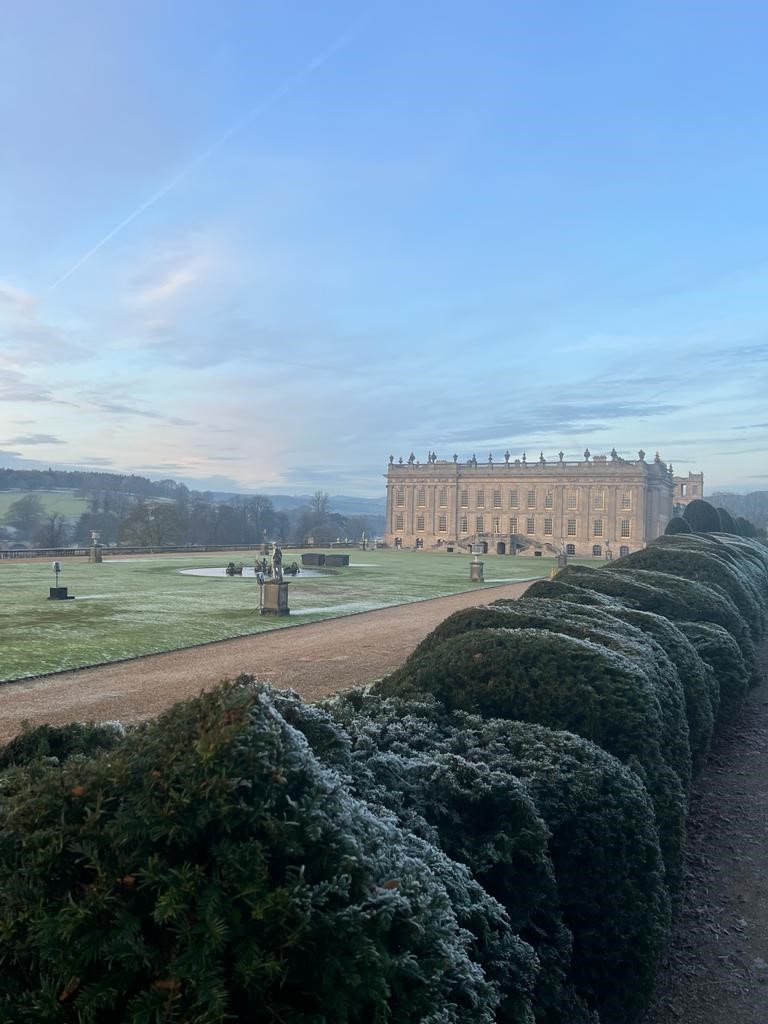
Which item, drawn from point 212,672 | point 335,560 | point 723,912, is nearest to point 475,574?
point 335,560

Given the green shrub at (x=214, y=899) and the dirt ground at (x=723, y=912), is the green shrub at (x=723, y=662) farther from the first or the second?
the green shrub at (x=214, y=899)

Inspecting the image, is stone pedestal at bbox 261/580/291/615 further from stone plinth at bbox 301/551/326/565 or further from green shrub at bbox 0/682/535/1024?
A: stone plinth at bbox 301/551/326/565

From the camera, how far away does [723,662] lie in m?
9.76

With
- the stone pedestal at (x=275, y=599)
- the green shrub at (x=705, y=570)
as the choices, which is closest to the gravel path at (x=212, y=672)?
the stone pedestal at (x=275, y=599)

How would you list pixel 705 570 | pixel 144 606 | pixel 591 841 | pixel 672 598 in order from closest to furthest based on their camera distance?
pixel 591 841 < pixel 672 598 < pixel 705 570 < pixel 144 606

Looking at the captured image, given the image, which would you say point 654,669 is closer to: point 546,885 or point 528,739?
point 528,739

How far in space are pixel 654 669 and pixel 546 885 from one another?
355cm

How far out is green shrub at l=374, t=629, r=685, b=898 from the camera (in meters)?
5.20

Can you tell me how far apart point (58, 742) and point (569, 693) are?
11.5 ft

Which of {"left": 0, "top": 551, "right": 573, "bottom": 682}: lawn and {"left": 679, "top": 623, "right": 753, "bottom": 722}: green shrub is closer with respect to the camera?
{"left": 679, "top": 623, "right": 753, "bottom": 722}: green shrub

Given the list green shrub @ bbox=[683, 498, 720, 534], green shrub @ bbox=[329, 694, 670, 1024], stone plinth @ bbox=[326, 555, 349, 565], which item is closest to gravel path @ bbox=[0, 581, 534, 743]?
green shrub @ bbox=[329, 694, 670, 1024]

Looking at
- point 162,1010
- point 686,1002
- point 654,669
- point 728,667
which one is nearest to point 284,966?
point 162,1010

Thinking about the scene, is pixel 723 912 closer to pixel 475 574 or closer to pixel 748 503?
pixel 475 574

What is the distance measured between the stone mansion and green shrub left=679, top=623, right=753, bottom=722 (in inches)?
2962
